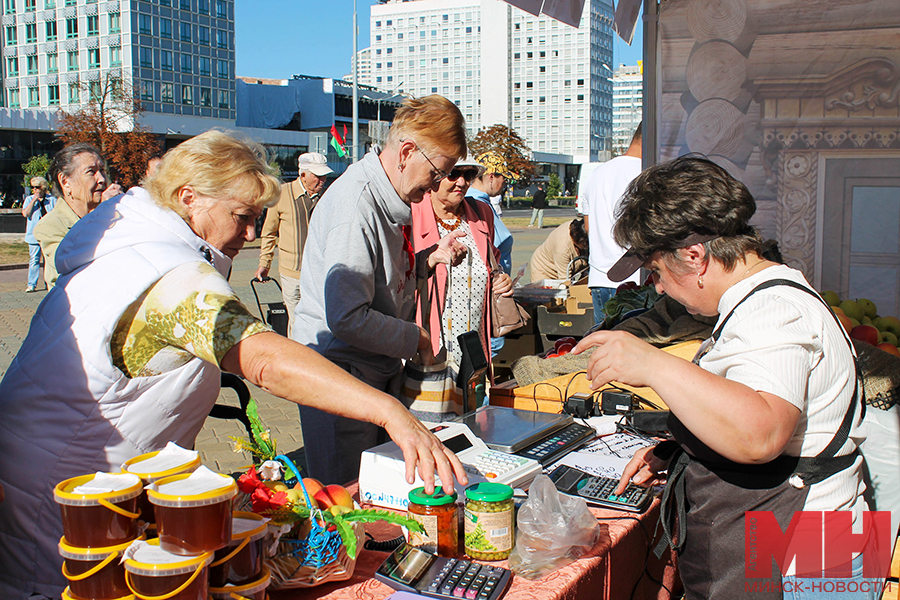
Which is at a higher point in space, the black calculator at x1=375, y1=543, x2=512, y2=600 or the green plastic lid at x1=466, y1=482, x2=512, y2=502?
the green plastic lid at x1=466, y1=482, x2=512, y2=502

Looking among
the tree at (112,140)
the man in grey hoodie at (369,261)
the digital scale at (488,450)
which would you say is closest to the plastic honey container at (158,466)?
the digital scale at (488,450)

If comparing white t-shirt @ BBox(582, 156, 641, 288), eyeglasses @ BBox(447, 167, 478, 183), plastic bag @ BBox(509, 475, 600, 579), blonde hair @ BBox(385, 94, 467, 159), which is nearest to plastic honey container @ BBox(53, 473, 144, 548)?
plastic bag @ BBox(509, 475, 600, 579)

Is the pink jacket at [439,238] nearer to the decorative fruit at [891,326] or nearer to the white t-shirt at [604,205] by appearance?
the white t-shirt at [604,205]

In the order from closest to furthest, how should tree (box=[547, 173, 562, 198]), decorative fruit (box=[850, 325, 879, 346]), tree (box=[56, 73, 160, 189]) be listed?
1. decorative fruit (box=[850, 325, 879, 346])
2. tree (box=[56, 73, 160, 189])
3. tree (box=[547, 173, 562, 198])

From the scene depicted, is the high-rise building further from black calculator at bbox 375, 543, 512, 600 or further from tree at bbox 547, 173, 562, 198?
black calculator at bbox 375, 543, 512, 600

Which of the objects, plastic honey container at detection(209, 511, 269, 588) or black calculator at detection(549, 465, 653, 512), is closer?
plastic honey container at detection(209, 511, 269, 588)

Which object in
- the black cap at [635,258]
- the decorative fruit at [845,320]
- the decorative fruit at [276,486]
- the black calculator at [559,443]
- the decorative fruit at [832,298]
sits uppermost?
the black cap at [635,258]

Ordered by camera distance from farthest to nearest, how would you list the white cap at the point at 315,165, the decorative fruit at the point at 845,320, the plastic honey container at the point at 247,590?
the white cap at the point at 315,165 < the decorative fruit at the point at 845,320 < the plastic honey container at the point at 247,590

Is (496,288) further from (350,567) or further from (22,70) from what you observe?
(22,70)

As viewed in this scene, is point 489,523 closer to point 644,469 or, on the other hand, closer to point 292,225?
point 644,469

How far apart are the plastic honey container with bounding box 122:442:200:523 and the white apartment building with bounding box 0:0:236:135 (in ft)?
197

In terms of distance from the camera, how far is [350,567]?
4.81 feet

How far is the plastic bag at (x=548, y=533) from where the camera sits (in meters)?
1.53

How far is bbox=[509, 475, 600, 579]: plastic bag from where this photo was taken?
5.03 ft
